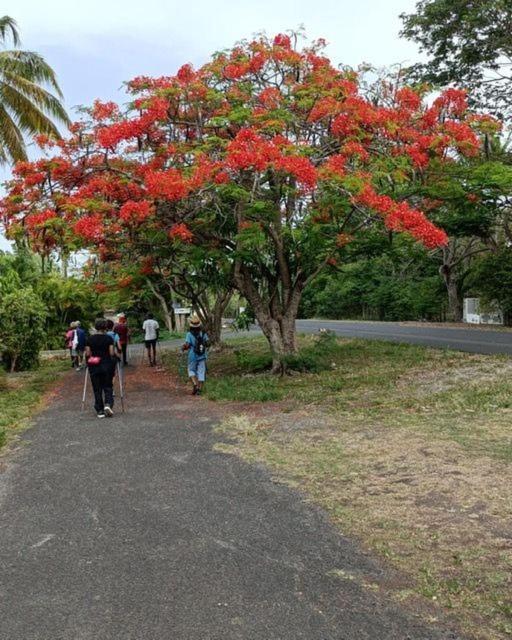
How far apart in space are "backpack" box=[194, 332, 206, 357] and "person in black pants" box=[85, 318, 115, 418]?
2.11 metres

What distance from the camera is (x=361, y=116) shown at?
11.1 m

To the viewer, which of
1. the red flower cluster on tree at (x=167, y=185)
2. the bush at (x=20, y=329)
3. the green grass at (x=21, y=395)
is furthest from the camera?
the bush at (x=20, y=329)

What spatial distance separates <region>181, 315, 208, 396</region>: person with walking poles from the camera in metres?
11.7

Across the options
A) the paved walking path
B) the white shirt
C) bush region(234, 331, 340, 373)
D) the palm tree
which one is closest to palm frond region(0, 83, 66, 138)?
the palm tree

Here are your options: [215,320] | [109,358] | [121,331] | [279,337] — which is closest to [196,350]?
[109,358]

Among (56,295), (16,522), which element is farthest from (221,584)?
(56,295)

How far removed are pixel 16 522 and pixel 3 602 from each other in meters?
1.43

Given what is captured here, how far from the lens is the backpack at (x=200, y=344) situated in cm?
1172

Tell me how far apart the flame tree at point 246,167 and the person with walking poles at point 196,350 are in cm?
168

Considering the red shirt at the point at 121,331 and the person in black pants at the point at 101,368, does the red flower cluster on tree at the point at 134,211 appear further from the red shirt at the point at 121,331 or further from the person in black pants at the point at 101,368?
the red shirt at the point at 121,331

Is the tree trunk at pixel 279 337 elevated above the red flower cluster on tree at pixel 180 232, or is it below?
below

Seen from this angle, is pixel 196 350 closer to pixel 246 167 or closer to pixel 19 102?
pixel 246 167

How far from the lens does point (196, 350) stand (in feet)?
38.8

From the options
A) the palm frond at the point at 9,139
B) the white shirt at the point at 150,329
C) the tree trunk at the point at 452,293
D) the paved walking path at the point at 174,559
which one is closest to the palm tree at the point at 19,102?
the palm frond at the point at 9,139
